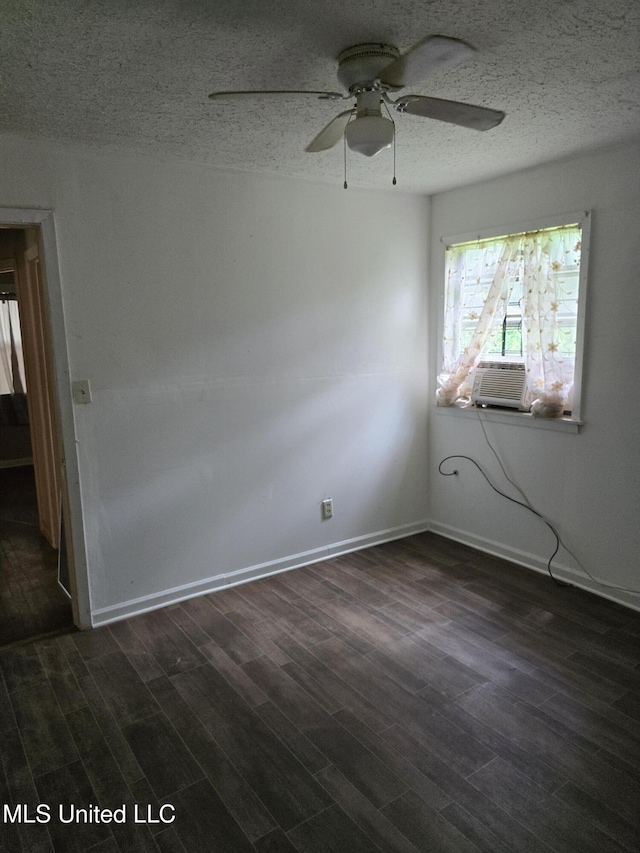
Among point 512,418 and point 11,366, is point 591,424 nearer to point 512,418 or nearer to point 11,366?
point 512,418

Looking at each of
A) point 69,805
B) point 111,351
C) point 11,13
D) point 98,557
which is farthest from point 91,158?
point 69,805

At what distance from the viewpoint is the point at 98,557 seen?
3051 millimetres

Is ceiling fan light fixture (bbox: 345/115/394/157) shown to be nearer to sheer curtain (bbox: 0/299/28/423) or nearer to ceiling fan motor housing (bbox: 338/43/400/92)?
ceiling fan motor housing (bbox: 338/43/400/92)

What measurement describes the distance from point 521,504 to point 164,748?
8.29 feet

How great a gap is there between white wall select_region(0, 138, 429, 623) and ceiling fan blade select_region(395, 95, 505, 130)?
1554 millimetres

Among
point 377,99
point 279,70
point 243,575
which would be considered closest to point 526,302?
point 377,99

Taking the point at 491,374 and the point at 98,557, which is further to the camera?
the point at 491,374

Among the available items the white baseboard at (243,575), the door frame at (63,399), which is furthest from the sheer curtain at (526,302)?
the door frame at (63,399)

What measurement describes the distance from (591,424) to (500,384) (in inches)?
26.4

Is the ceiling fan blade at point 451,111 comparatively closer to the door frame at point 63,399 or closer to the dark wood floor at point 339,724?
the door frame at point 63,399

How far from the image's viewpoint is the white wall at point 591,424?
9.81 feet

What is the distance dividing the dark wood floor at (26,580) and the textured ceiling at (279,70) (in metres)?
2.47

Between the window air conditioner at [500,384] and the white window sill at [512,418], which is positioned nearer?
the white window sill at [512,418]

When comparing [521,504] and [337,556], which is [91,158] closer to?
[337,556]
